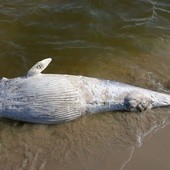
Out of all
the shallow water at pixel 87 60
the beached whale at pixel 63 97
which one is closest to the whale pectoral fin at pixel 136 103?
the beached whale at pixel 63 97

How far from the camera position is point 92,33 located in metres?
8.32

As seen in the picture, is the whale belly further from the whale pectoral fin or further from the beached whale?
the whale pectoral fin

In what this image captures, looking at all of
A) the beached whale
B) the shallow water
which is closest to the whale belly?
the beached whale

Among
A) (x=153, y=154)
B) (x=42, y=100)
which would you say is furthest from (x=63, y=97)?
(x=153, y=154)

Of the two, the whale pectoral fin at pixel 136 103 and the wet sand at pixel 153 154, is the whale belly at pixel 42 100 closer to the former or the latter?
the whale pectoral fin at pixel 136 103

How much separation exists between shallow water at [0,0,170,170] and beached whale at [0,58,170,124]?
167mm

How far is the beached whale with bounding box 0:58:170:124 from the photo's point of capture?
244 inches

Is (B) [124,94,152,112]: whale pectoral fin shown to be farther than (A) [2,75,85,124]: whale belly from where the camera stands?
Yes

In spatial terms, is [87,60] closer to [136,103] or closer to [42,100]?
[136,103]

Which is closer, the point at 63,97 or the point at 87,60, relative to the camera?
the point at 63,97

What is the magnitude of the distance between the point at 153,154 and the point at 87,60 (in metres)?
2.73

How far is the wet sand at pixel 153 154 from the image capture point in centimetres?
555

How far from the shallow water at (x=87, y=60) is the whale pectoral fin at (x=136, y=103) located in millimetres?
108

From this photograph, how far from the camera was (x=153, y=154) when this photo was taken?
5715 millimetres
